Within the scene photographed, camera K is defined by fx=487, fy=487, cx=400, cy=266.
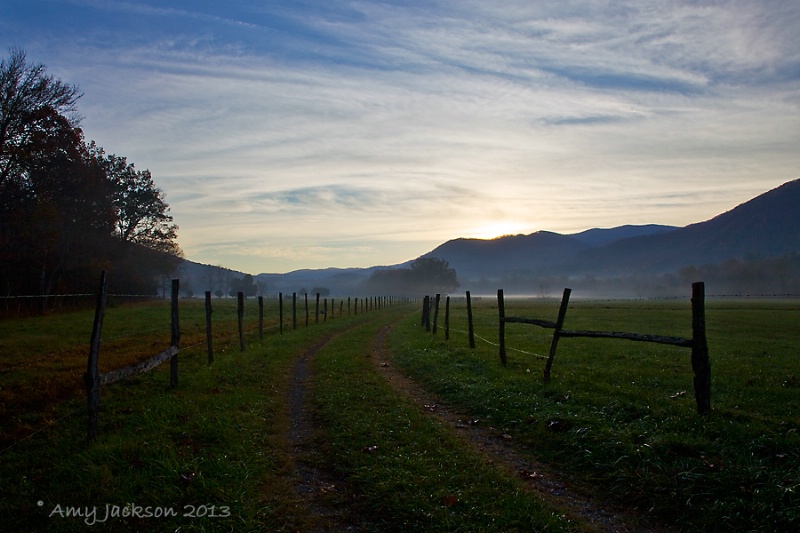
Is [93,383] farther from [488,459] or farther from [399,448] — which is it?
[488,459]

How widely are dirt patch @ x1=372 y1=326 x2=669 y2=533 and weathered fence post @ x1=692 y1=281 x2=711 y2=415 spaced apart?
363 cm

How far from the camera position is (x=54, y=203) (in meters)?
42.2

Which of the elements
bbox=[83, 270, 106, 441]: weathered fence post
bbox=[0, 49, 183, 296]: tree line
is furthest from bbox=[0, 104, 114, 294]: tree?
bbox=[83, 270, 106, 441]: weathered fence post

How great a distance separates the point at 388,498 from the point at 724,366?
46.2 feet

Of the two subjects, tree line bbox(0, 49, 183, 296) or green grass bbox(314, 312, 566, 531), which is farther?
tree line bbox(0, 49, 183, 296)

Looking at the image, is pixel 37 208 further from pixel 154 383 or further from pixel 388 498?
pixel 388 498

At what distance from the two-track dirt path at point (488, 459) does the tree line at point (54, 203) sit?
3807 centimetres

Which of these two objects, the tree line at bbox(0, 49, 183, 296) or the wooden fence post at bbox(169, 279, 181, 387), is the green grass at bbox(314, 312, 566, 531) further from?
the tree line at bbox(0, 49, 183, 296)

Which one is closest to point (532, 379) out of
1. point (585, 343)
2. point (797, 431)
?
point (797, 431)

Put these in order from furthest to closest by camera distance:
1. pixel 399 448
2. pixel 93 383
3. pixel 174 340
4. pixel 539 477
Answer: pixel 174 340, pixel 93 383, pixel 399 448, pixel 539 477

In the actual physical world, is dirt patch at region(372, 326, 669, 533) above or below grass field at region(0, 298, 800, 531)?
below

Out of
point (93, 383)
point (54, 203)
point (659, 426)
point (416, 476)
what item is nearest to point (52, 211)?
point (54, 203)

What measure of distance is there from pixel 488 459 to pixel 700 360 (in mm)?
4691

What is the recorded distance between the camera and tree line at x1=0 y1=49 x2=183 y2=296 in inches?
1432
